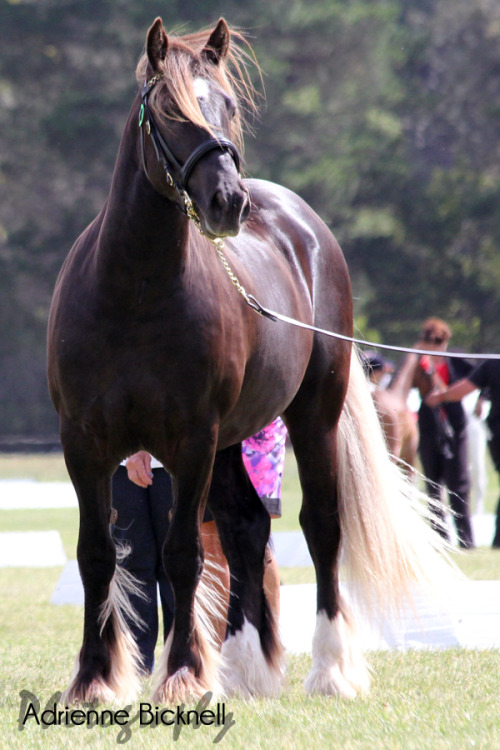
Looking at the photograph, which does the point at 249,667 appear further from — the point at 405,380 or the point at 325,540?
the point at 405,380

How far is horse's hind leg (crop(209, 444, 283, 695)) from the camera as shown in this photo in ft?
13.9

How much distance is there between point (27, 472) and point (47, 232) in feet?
25.9

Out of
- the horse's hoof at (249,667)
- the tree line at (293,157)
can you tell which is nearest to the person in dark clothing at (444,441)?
the horse's hoof at (249,667)

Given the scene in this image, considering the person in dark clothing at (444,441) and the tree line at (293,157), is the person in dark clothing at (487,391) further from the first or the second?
the tree line at (293,157)

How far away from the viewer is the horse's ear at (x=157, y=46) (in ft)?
11.4

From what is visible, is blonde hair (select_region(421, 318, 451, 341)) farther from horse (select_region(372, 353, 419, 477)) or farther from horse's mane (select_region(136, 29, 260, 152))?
horse's mane (select_region(136, 29, 260, 152))

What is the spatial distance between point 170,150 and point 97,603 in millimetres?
1637

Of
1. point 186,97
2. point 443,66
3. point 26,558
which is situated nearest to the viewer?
point 186,97

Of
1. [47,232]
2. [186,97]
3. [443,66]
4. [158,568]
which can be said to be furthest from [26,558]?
[443,66]

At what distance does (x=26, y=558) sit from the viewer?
30.7 ft

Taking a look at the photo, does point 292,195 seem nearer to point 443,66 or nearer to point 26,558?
point 26,558

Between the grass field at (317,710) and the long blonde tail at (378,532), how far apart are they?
1.10ft

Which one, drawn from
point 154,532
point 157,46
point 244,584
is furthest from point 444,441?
point 157,46

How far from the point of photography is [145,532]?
482cm
